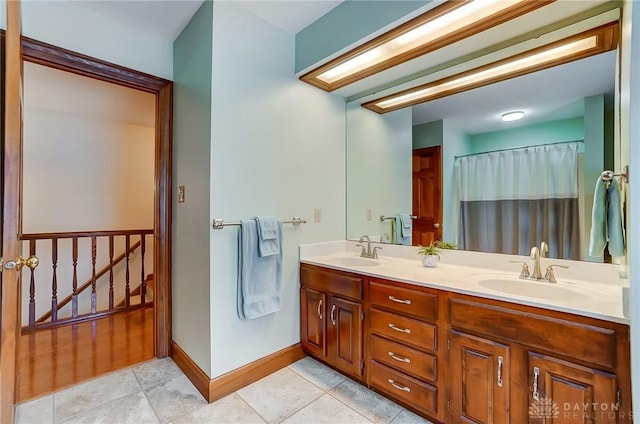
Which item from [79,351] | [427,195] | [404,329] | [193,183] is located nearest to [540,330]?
[404,329]

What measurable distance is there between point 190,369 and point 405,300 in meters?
1.52

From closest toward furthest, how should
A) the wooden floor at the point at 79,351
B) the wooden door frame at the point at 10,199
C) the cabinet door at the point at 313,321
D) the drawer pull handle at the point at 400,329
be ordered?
the wooden door frame at the point at 10,199 → the drawer pull handle at the point at 400,329 → the wooden floor at the point at 79,351 → the cabinet door at the point at 313,321

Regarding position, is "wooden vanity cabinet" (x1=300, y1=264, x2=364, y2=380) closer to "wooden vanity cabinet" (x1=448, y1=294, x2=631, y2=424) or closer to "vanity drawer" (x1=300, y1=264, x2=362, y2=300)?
"vanity drawer" (x1=300, y1=264, x2=362, y2=300)

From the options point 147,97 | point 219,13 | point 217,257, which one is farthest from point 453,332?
point 147,97

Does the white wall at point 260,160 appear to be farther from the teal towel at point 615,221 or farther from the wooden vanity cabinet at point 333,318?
the teal towel at point 615,221

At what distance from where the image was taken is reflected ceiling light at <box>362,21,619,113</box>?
4.97 feet

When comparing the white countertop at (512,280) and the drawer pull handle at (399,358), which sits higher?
the white countertop at (512,280)

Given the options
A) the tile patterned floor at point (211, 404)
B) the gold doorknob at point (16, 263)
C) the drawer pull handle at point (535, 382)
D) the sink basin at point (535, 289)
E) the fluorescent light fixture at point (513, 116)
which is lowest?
the tile patterned floor at point (211, 404)

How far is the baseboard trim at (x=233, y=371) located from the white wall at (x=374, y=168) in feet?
3.61

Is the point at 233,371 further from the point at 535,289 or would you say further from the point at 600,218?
the point at 600,218

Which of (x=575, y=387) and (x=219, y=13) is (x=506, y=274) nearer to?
(x=575, y=387)

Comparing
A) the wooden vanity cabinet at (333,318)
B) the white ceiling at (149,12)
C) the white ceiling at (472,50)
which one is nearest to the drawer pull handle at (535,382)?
the wooden vanity cabinet at (333,318)

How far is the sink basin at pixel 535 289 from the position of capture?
1392mm

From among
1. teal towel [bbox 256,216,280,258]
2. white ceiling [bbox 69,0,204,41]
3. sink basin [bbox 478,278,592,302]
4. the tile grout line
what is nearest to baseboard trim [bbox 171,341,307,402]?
the tile grout line
